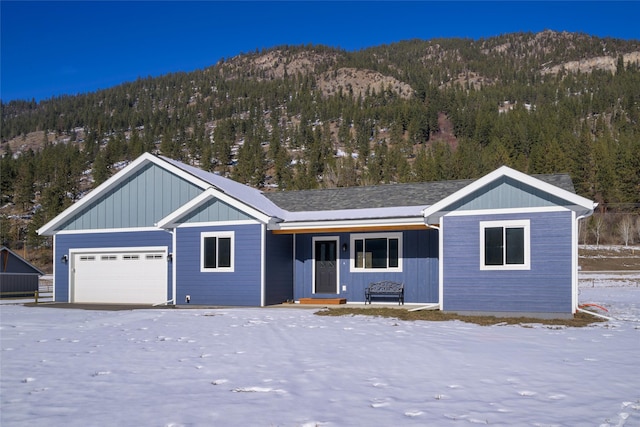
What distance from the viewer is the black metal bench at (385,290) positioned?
18.1 m

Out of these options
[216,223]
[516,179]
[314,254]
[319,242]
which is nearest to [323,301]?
[314,254]

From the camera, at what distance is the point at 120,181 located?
21609 mm

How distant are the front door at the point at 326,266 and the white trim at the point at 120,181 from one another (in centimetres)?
443

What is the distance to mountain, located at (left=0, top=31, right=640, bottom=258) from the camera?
74.1 meters

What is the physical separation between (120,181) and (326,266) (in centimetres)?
831

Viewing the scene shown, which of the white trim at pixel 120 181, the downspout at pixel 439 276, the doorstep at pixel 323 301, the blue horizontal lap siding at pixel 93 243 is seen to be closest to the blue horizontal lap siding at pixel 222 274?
the blue horizontal lap siding at pixel 93 243

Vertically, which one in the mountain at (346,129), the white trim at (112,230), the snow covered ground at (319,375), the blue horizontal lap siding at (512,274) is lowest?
the snow covered ground at (319,375)

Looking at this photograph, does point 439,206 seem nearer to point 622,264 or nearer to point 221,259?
point 221,259

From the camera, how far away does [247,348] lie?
9.73 metres

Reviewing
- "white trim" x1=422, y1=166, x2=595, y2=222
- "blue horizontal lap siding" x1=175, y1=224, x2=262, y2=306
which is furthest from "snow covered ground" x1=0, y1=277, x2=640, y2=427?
"blue horizontal lap siding" x1=175, y1=224, x2=262, y2=306

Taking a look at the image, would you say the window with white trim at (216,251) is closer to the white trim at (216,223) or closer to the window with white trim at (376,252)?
the white trim at (216,223)

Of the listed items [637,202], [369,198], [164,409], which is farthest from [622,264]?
[164,409]

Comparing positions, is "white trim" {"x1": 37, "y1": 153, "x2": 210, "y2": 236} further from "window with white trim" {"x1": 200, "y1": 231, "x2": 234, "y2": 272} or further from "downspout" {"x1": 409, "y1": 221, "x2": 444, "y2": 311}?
"downspout" {"x1": 409, "y1": 221, "x2": 444, "y2": 311}

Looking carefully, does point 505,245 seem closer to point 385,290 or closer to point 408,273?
point 408,273
